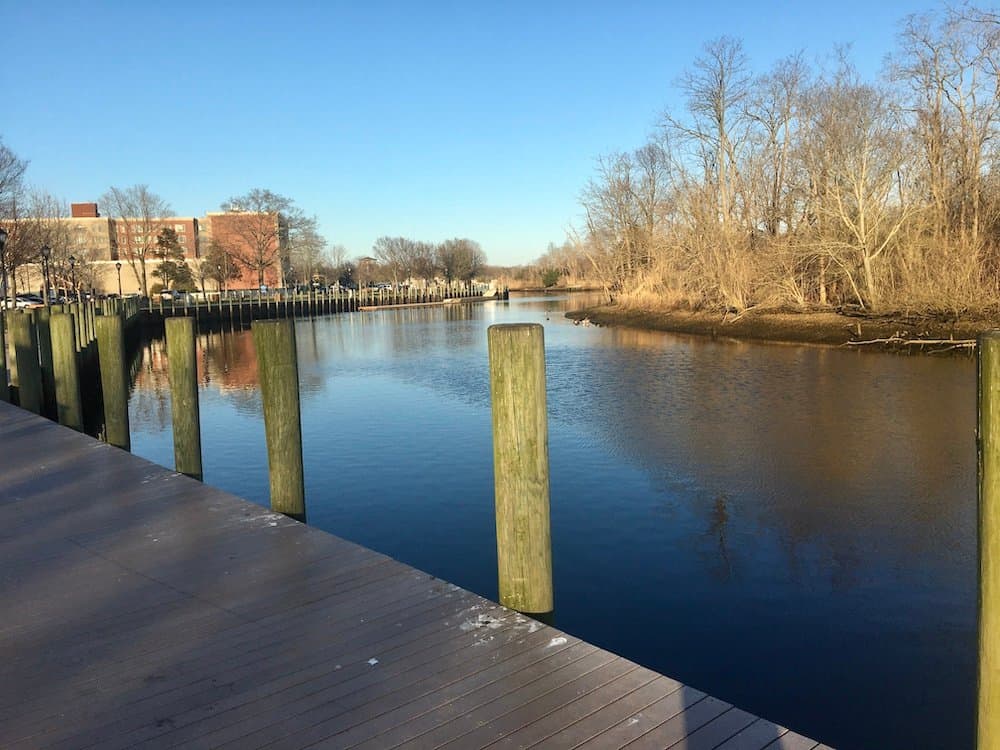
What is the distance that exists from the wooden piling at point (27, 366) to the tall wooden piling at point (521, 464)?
35.4 feet

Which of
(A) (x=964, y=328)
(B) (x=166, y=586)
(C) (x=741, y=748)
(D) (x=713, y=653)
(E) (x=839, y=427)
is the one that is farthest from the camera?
(A) (x=964, y=328)

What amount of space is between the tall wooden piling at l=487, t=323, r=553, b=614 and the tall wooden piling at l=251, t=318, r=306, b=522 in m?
2.81

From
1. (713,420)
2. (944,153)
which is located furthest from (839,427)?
(944,153)

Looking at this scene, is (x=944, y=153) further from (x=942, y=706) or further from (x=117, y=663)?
(x=117, y=663)

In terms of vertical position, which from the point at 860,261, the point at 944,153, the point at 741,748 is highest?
the point at 944,153

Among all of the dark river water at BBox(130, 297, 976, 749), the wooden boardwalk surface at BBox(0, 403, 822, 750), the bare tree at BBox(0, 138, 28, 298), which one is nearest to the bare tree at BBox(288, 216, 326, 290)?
the bare tree at BBox(0, 138, 28, 298)

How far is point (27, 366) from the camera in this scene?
41.6ft

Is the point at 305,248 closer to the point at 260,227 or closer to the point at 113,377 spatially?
the point at 260,227

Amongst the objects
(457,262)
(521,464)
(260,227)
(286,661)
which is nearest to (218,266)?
(260,227)

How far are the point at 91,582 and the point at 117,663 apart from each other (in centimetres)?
128

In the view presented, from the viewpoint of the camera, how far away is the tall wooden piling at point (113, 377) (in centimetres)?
1021

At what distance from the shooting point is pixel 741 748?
10.2 ft

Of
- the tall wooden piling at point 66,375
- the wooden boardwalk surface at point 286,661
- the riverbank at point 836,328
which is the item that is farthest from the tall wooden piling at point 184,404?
the riverbank at point 836,328

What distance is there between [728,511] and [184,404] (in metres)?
6.02
